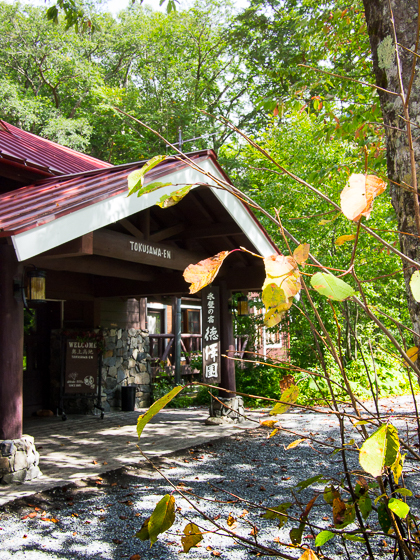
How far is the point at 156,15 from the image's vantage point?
2092 cm

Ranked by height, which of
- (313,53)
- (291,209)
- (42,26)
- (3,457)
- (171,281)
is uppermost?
(42,26)

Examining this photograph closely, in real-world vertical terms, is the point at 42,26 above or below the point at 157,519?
above

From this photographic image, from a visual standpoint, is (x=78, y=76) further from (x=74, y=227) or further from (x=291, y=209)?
(x=74, y=227)

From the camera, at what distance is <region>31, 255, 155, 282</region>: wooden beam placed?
5561 millimetres

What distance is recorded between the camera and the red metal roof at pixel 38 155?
6992mm

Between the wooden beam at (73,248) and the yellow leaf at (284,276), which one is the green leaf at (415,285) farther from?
the wooden beam at (73,248)

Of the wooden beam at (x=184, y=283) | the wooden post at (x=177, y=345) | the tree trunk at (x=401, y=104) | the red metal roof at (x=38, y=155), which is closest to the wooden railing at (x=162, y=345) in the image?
the wooden post at (x=177, y=345)

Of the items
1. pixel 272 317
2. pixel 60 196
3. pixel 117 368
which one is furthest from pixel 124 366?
pixel 272 317

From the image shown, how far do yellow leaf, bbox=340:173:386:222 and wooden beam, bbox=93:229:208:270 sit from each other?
4524mm

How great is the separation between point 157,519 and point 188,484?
4.00 m

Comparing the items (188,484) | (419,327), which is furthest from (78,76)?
(419,327)

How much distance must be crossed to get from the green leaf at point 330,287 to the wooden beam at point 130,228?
17.8 feet

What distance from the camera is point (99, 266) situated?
6.69m

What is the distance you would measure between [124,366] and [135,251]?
16.1ft
